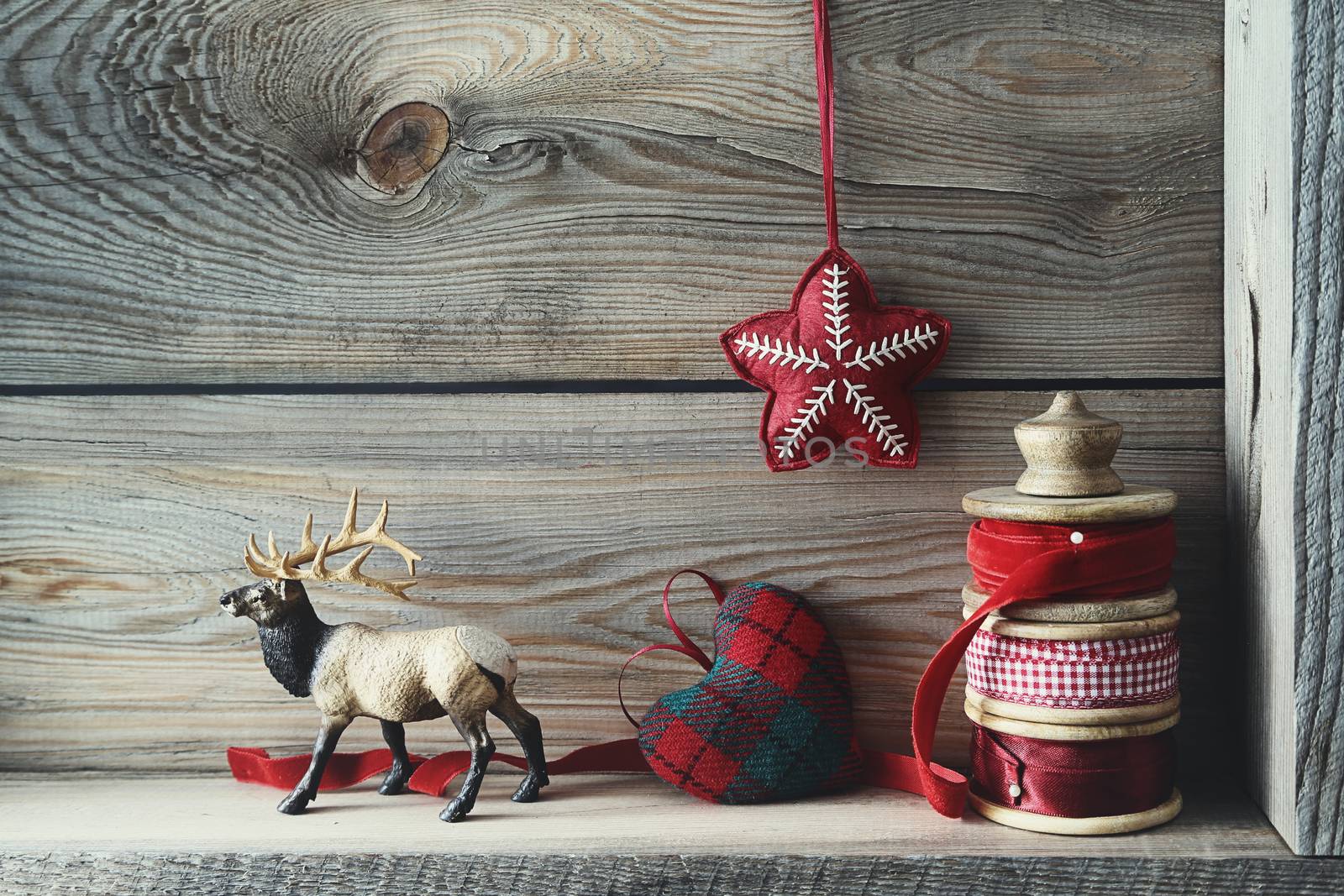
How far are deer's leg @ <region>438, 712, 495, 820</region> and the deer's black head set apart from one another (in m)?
0.16

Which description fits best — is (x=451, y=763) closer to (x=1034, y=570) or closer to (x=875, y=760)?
(x=875, y=760)

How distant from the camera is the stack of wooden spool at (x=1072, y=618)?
30.6 inches

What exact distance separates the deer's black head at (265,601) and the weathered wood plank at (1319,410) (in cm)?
75

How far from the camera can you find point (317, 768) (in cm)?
87

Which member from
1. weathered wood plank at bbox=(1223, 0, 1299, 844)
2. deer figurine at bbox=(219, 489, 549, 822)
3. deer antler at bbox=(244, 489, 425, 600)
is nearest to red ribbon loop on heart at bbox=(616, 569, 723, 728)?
deer figurine at bbox=(219, 489, 549, 822)

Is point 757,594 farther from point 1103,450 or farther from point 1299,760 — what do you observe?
point 1299,760

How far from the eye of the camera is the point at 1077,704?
78cm

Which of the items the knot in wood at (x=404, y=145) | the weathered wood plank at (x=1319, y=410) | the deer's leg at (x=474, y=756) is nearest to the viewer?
the weathered wood plank at (x=1319, y=410)

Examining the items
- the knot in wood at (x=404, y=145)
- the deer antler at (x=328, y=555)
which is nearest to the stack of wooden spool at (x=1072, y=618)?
the deer antler at (x=328, y=555)

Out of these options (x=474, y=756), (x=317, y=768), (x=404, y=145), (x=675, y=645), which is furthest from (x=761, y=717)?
(x=404, y=145)

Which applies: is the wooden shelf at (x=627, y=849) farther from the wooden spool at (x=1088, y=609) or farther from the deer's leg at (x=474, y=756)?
the wooden spool at (x=1088, y=609)

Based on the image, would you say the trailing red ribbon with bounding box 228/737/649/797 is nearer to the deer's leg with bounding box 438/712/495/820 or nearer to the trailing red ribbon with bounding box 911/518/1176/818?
the deer's leg with bounding box 438/712/495/820

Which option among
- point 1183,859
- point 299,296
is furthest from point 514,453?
point 1183,859

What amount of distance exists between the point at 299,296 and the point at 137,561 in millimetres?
290
